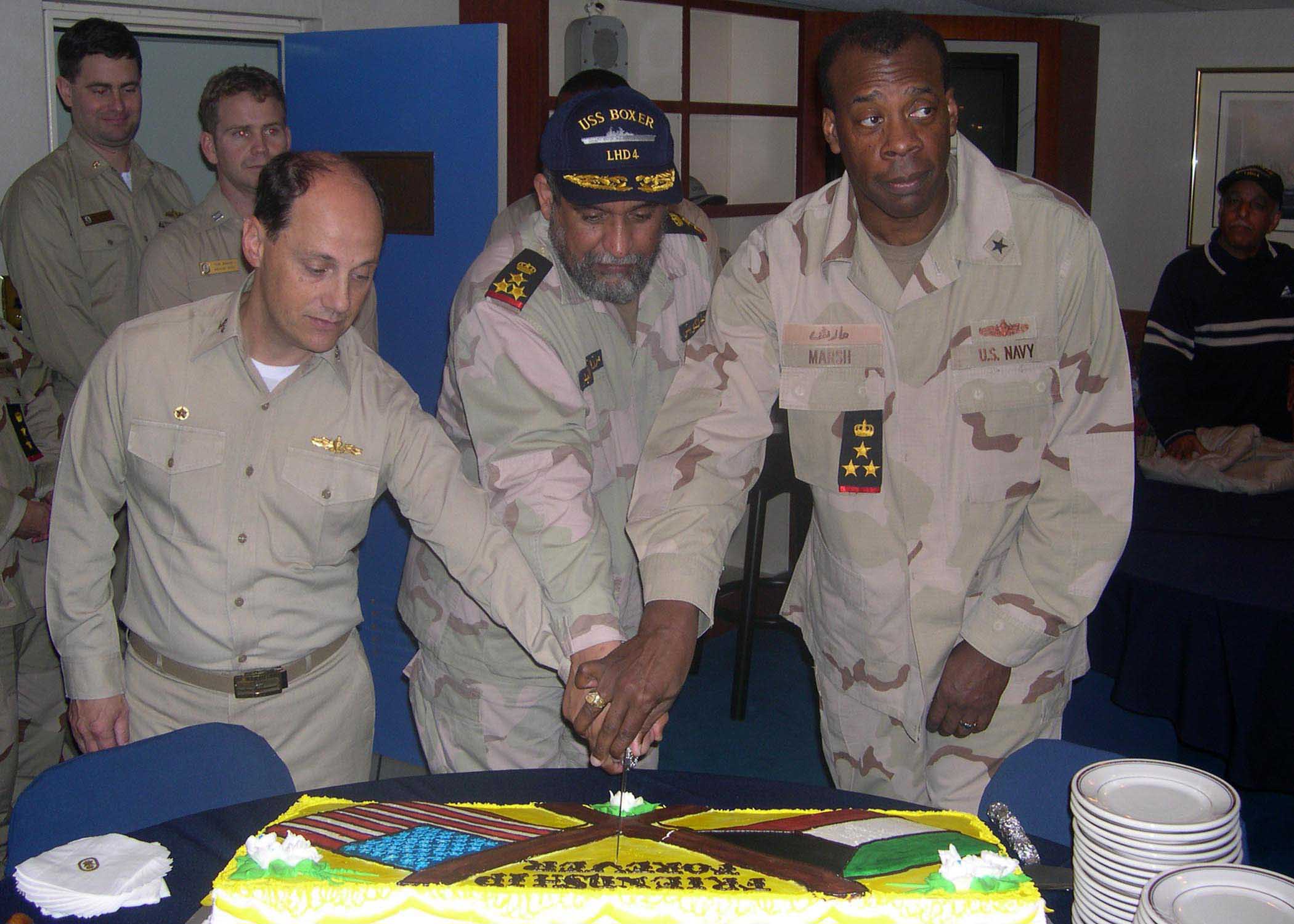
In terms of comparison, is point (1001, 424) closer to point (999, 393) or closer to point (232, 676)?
point (999, 393)

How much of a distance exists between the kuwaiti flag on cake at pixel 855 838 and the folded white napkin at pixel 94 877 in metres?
0.66

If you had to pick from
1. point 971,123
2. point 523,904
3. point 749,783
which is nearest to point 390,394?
point 749,783

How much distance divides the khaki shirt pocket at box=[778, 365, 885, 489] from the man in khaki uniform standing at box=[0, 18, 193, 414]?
7.90 feet

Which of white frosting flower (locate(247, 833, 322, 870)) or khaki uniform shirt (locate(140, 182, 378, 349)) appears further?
khaki uniform shirt (locate(140, 182, 378, 349))

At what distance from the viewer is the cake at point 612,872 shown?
1.15m

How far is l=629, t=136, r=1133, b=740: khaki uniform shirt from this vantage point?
197 cm

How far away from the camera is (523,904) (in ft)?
3.78

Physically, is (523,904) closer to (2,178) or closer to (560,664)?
(560,664)

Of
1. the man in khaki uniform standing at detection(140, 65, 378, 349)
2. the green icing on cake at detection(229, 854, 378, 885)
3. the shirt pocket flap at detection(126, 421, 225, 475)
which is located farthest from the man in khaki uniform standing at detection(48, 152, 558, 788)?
the man in khaki uniform standing at detection(140, 65, 378, 349)

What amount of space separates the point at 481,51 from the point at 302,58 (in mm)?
844

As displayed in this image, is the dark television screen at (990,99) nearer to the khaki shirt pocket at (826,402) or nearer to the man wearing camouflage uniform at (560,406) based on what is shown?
the man wearing camouflage uniform at (560,406)

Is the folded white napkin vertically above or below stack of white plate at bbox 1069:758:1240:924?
below

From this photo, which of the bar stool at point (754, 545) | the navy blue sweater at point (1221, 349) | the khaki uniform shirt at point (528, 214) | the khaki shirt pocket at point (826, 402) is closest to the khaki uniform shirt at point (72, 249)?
the khaki uniform shirt at point (528, 214)

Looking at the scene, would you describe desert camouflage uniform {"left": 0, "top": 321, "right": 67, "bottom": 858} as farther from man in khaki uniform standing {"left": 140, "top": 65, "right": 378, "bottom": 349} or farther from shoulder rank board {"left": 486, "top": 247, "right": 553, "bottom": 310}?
shoulder rank board {"left": 486, "top": 247, "right": 553, "bottom": 310}
